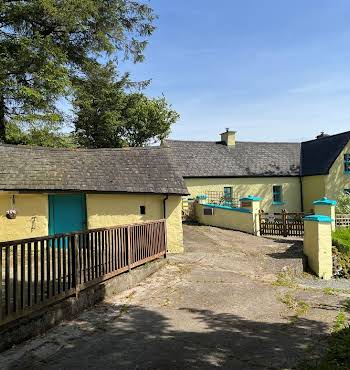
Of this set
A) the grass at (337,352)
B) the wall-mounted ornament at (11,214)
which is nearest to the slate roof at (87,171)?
the wall-mounted ornament at (11,214)

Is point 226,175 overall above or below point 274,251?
above

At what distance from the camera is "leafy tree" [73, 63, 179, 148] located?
123 ft

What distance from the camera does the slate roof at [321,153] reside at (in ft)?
102

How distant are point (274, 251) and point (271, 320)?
8881mm

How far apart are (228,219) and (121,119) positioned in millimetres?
21427

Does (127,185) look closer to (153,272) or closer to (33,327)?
(153,272)

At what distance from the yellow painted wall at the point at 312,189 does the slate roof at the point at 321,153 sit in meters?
0.47

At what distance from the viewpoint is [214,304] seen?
8094mm

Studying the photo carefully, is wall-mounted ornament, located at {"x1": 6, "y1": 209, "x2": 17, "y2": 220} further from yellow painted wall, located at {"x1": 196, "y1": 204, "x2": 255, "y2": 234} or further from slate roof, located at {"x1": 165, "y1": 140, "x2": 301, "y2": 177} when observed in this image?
slate roof, located at {"x1": 165, "y1": 140, "x2": 301, "y2": 177}

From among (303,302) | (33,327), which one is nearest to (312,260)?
(303,302)

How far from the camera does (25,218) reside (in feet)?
48.7

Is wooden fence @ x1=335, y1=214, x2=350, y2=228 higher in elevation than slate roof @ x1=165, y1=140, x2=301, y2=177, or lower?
lower

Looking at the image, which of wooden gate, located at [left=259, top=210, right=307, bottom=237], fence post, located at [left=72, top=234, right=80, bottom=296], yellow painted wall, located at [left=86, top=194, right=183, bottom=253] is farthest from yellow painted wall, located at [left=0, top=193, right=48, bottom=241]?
wooden gate, located at [left=259, top=210, right=307, bottom=237]

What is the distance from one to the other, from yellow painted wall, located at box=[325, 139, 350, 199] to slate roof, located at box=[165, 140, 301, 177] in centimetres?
349
